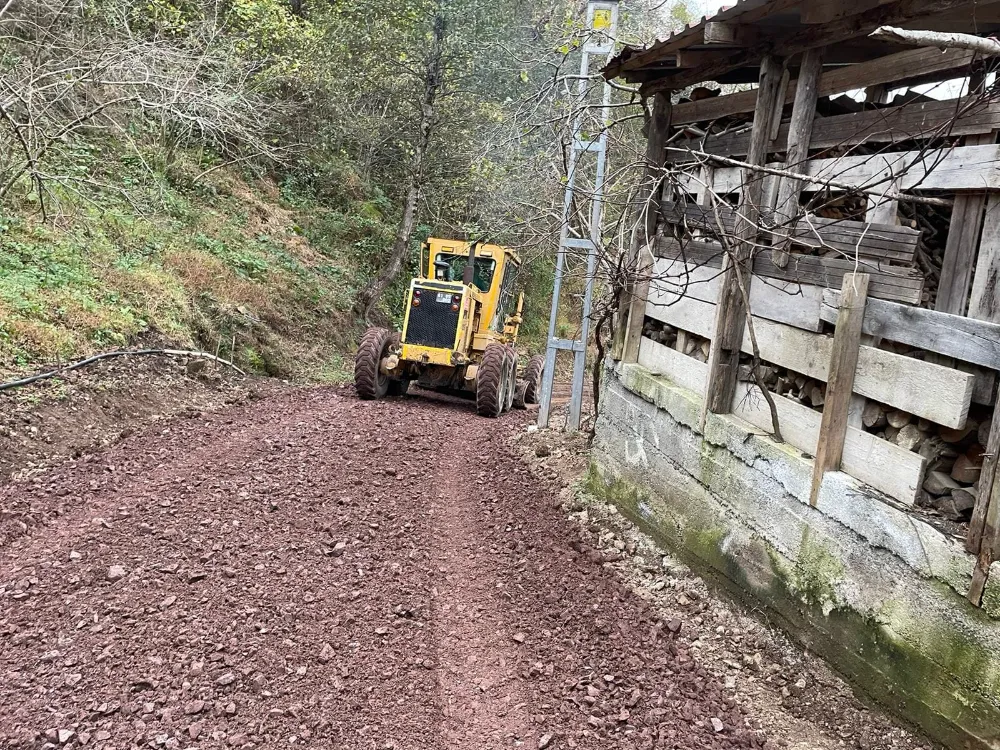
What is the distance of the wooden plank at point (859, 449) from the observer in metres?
3.37

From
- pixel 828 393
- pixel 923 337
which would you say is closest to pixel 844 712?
pixel 828 393

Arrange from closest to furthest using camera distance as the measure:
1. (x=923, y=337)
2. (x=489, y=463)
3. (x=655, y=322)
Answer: (x=923, y=337) < (x=655, y=322) < (x=489, y=463)

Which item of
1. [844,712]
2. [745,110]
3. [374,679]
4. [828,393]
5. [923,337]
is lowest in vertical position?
[374,679]

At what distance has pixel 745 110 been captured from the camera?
16.7ft

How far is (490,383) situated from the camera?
10.4 meters

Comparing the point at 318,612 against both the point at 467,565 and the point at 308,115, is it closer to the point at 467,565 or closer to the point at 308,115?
the point at 467,565

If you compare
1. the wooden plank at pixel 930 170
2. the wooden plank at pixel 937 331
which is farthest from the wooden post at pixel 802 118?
the wooden plank at pixel 937 331

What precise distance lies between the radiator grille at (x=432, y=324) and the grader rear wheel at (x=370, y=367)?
44cm

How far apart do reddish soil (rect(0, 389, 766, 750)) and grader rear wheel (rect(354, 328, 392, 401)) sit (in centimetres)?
334

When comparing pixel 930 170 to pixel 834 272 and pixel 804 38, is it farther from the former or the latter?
pixel 804 38

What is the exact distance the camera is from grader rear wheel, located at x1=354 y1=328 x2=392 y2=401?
34.2 feet

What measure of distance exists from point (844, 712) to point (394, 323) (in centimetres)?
1470

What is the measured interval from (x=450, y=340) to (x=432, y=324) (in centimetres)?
36

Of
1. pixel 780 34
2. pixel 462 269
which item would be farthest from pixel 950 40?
pixel 462 269
